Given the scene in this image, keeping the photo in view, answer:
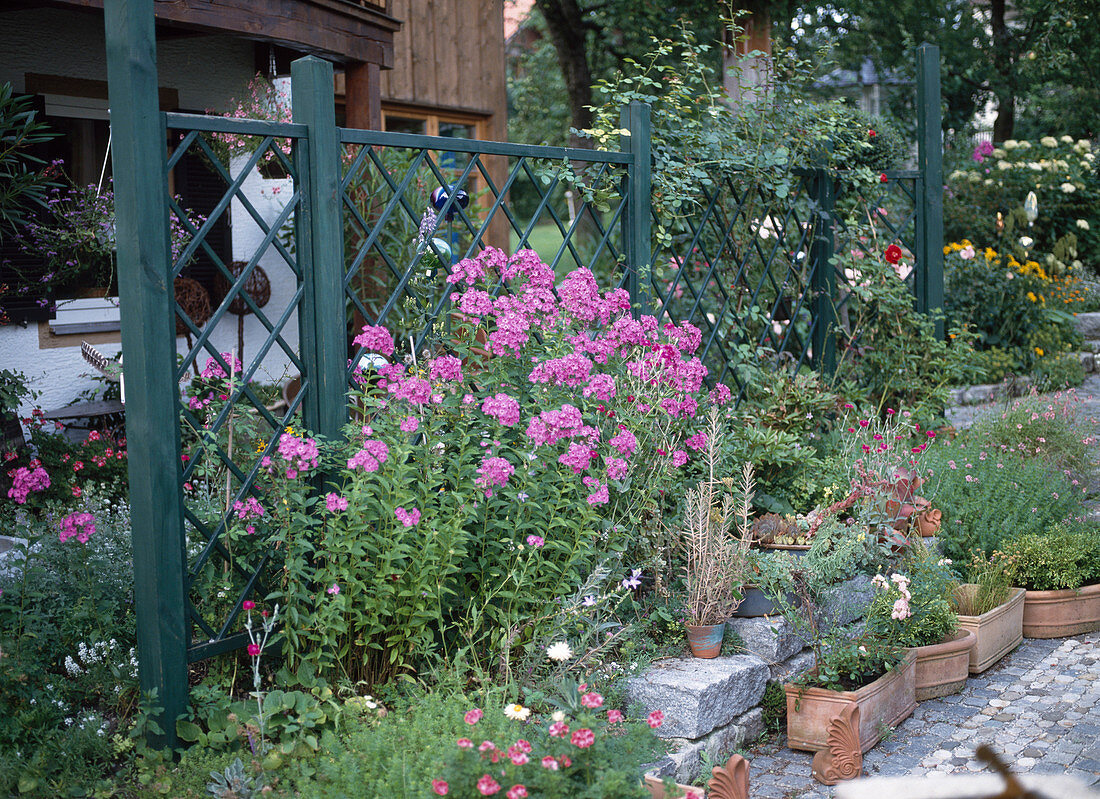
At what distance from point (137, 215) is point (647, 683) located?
1974 millimetres

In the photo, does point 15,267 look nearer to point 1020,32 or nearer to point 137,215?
point 137,215

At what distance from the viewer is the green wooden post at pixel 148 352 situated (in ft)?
8.54

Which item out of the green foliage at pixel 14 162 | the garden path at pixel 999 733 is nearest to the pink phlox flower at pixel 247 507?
the garden path at pixel 999 733

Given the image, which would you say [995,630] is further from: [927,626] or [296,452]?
[296,452]

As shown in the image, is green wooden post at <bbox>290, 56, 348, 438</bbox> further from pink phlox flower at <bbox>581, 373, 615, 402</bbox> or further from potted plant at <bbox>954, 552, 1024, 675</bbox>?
potted plant at <bbox>954, 552, 1024, 675</bbox>

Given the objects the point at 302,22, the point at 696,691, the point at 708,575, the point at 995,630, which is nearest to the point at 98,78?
the point at 302,22

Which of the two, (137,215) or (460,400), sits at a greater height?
(137,215)

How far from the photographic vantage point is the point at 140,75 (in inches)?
103

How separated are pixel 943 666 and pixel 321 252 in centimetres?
268

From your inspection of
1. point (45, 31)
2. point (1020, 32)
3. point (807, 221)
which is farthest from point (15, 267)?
point (1020, 32)

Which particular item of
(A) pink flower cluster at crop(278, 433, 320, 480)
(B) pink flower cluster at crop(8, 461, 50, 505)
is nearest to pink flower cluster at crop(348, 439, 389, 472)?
(A) pink flower cluster at crop(278, 433, 320, 480)

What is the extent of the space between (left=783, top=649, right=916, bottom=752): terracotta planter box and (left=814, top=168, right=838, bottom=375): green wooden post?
2.57 meters

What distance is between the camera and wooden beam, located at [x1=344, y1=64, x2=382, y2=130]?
6.67 metres

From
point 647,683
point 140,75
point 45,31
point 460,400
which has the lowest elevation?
point 647,683
